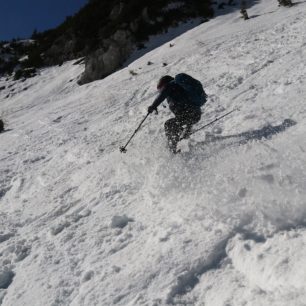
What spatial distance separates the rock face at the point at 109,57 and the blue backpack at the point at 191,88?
13.2 meters

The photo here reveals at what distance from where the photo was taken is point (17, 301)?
4465 mm

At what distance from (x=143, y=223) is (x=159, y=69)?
11.4 metres

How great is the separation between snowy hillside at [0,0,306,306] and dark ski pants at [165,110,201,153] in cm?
24

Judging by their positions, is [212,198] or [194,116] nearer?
[212,198]

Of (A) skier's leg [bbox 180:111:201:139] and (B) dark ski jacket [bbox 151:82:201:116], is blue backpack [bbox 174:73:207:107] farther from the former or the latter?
(A) skier's leg [bbox 180:111:201:139]

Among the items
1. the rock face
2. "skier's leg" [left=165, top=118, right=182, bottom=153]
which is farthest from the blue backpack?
the rock face

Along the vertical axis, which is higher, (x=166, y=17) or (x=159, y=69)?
(x=166, y=17)

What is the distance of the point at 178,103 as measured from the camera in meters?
7.30

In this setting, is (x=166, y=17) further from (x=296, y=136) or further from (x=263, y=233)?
(x=263, y=233)

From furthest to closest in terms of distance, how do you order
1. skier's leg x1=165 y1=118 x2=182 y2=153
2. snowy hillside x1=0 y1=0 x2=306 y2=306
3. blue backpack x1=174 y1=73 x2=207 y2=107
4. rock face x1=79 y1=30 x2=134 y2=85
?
1. rock face x1=79 y1=30 x2=134 y2=85
2. skier's leg x1=165 y1=118 x2=182 y2=153
3. blue backpack x1=174 y1=73 x2=207 y2=107
4. snowy hillside x1=0 y1=0 x2=306 y2=306

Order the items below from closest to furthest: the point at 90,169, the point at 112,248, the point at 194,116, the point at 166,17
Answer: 1. the point at 112,248
2. the point at 194,116
3. the point at 90,169
4. the point at 166,17

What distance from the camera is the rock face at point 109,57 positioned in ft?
65.7

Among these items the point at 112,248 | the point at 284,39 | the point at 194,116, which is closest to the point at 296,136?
the point at 194,116

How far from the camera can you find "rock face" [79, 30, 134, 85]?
65.7 ft
